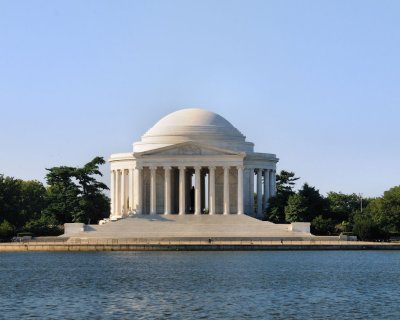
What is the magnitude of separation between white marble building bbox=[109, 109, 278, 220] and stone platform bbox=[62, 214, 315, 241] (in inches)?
201

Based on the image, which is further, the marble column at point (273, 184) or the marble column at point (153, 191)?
the marble column at point (273, 184)

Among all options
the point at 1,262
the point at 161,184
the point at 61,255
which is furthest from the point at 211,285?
the point at 161,184

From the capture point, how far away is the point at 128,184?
Answer: 16712 centimetres

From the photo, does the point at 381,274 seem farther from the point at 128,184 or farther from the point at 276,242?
the point at 128,184

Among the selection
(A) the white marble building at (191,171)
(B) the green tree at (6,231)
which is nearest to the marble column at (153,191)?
(A) the white marble building at (191,171)

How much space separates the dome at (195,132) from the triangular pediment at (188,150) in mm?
3746

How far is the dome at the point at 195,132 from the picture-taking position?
16138 cm

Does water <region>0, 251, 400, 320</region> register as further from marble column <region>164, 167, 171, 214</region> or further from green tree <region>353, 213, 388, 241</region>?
marble column <region>164, 167, 171, 214</region>

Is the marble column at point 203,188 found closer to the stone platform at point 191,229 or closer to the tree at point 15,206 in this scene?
the stone platform at point 191,229

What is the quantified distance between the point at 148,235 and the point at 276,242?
659 inches

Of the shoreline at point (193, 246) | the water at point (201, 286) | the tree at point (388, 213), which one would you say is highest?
the tree at point (388, 213)

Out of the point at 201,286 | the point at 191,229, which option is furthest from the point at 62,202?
the point at 201,286

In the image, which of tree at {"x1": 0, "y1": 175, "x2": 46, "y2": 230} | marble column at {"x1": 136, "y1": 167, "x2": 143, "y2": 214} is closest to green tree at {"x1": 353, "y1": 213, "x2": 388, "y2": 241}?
marble column at {"x1": 136, "y1": 167, "x2": 143, "y2": 214}

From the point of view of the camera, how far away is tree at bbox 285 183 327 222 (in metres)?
151
